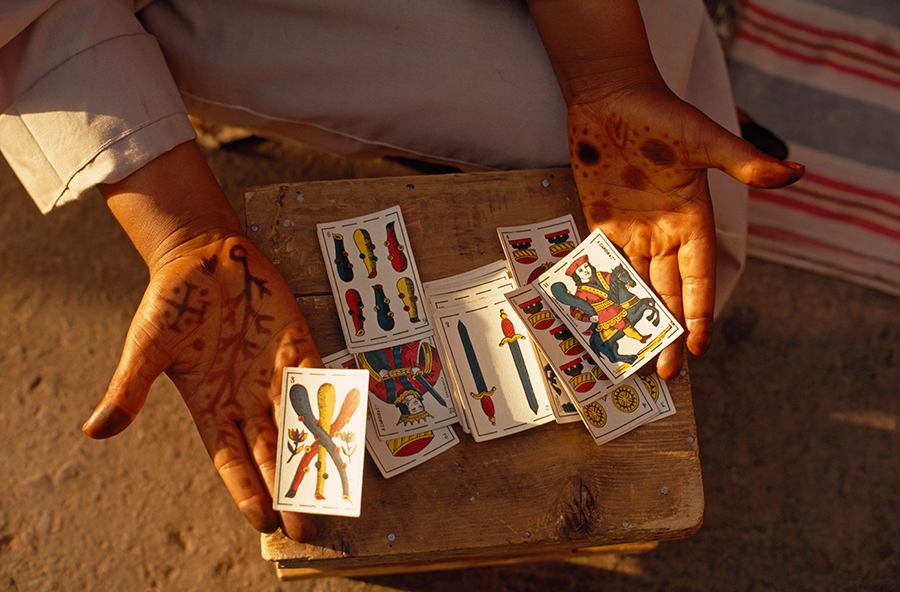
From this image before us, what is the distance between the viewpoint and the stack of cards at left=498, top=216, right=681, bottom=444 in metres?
1.11

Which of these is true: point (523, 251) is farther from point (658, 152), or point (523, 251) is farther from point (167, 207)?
point (167, 207)

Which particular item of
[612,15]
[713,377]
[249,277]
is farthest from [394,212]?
[713,377]

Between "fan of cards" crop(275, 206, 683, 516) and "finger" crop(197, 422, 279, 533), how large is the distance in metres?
0.04

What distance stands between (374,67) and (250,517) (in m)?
0.93

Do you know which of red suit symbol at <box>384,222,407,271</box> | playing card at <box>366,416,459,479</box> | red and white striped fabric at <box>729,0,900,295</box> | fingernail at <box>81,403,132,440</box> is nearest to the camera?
fingernail at <box>81,403,132,440</box>

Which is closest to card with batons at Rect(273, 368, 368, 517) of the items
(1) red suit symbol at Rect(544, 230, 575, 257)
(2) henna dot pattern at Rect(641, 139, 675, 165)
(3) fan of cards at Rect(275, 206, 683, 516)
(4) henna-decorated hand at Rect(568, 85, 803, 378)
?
(3) fan of cards at Rect(275, 206, 683, 516)

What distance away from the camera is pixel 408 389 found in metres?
1.12

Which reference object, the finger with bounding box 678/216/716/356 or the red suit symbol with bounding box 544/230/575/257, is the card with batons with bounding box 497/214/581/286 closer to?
the red suit symbol with bounding box 544/230/575/257

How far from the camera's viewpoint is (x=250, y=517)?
3.36ft

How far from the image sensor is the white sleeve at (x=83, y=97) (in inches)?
42.6

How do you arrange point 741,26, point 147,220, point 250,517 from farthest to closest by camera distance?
point 741,26 → point 147,220 → point 250,517

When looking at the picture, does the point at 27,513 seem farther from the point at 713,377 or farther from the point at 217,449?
the point at 713,377

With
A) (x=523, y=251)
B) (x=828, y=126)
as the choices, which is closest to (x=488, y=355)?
(x=523, y=251)

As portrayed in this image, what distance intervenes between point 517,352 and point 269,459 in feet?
1.65
